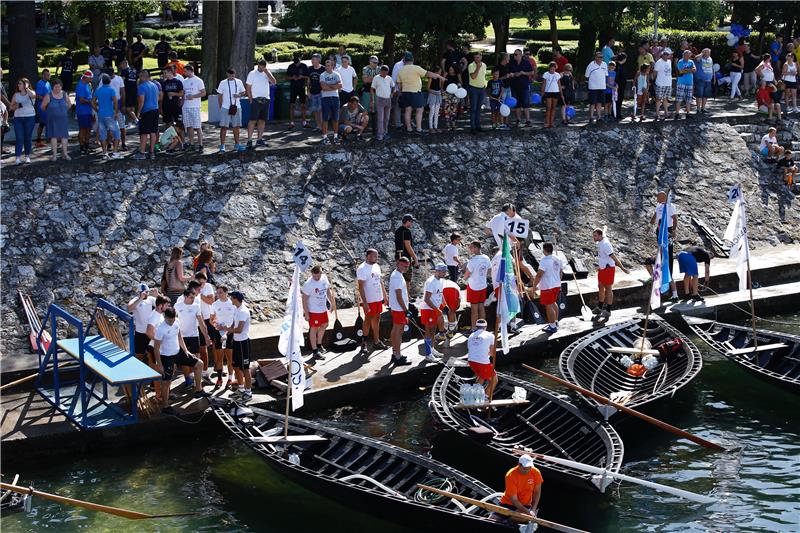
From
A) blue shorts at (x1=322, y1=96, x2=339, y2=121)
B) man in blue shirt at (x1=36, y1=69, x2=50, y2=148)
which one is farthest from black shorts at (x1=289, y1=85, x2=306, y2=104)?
man in blue shirt at (x1=36, y1=69, x2=50, y2=148)

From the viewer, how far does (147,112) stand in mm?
26234

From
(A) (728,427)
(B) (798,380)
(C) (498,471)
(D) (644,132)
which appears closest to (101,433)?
(C) (498,471)

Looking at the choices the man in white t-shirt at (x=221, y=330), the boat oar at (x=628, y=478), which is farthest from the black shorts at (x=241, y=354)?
the boat oar at (x=628, y=478)

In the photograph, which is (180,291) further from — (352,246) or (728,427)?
(728,427)

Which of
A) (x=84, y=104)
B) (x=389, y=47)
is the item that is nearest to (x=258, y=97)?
(x=84, y=104)

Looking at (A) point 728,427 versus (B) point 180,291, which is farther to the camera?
(B) point 180,291

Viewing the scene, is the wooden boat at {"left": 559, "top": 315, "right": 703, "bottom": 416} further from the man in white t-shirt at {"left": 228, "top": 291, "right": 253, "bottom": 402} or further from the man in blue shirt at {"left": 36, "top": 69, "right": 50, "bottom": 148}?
the man in blue shirt at {"left": 36, "top": 69, "right": 50, "bottom": 148}

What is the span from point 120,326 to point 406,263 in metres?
5.64

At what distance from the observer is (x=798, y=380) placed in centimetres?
2134

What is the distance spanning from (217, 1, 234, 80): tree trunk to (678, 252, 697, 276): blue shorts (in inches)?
583

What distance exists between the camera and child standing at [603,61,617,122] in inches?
1272

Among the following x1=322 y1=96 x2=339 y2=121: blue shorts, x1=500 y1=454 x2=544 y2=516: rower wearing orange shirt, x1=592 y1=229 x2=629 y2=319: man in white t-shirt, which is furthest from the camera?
x1=322 y1=96 x2=339 y2=121: blue shorts

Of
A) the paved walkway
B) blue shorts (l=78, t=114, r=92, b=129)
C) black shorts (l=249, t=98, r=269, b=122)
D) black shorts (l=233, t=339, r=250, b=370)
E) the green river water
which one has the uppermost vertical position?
black shorts (l=249, t=98, r=269, b=122)

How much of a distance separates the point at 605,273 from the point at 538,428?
260 inches
